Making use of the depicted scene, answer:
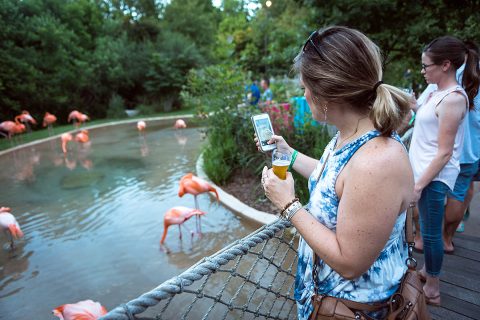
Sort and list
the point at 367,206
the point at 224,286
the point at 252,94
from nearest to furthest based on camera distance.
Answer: the point at 367,206 → the point at 224,286 → the point at 252,94

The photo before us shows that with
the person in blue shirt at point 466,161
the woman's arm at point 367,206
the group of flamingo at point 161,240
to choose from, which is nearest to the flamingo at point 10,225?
the group of flamingo at point 161,240

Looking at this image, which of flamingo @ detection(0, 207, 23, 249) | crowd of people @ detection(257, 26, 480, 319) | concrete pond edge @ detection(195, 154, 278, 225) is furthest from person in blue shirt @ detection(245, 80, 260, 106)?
crowd of people @ detection(257, 26, 480, 319)

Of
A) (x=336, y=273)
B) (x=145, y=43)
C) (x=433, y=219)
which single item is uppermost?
(x=145, y=43)

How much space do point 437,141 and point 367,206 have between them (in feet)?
4.35

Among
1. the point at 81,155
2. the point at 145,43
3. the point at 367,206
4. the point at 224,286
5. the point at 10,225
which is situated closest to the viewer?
the point at 367,206

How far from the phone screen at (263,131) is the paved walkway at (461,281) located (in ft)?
4.97

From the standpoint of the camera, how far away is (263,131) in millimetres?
1817

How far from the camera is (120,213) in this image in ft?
16.3

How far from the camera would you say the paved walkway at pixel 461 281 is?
2064 millimetres

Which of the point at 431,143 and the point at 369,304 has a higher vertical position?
the point at 431,143

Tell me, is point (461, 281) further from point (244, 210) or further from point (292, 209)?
point (244, 210)

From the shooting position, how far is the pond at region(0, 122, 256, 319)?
330 centimetres

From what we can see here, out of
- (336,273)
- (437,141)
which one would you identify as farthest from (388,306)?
(437,141)

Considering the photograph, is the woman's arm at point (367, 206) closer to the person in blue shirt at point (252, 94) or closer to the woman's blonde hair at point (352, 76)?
the woman's blonde hair at point (352, 76)
